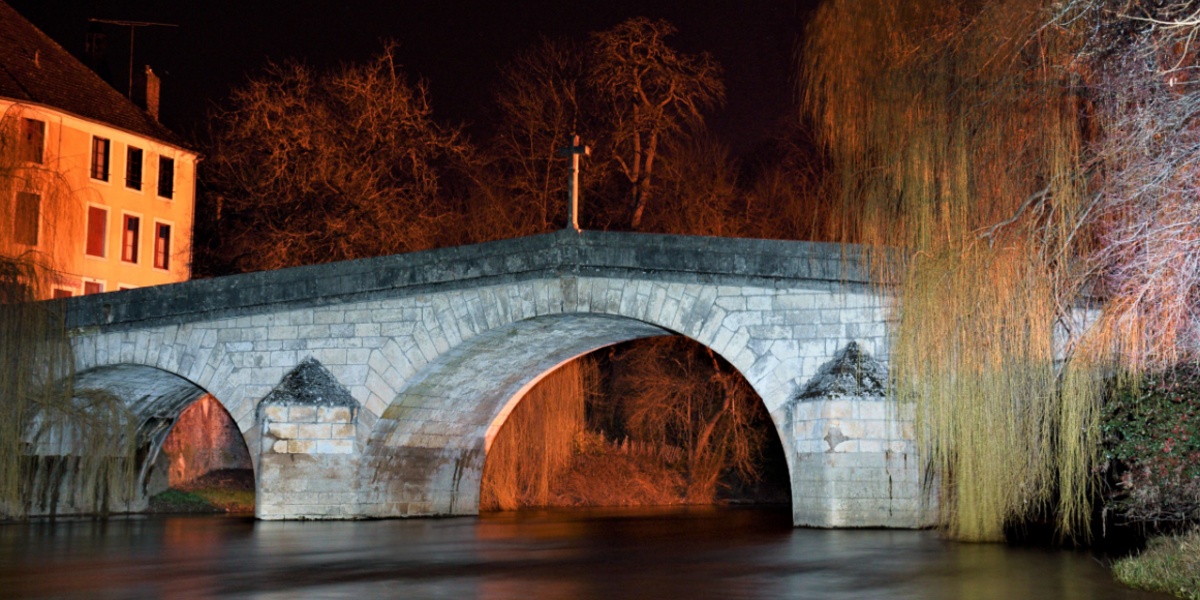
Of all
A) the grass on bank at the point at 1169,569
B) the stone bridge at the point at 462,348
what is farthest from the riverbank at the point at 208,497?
the grass on bank at the point at 1169,569

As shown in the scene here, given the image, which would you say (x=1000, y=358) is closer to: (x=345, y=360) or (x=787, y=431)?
(x=787, y=431)

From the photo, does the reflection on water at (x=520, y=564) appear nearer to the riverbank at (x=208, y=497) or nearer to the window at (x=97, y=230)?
the riverbank at (x=208, y=497)

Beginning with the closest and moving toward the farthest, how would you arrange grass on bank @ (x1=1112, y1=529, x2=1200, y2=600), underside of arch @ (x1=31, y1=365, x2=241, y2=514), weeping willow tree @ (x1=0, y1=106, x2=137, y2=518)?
grass on bank @ (x1=1112, y1=529, x2=1200, y2=600)
weeping willow tree @ (x1=0, y1=106, x2=137, y2=518)
underside of arch @ (x1=31, y1=365, x2=241, y2=514)

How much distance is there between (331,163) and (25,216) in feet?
27.1

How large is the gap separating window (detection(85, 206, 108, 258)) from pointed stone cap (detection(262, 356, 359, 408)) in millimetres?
15814

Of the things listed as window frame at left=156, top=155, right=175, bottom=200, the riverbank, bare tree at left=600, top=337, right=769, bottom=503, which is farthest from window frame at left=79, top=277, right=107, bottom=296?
bare tree at left=600, top=337, right=769, bottom=503

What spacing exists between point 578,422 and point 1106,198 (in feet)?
53.5

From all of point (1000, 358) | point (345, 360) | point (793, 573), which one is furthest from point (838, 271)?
point (345, 360)

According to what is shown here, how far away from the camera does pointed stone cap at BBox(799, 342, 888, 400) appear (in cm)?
1521

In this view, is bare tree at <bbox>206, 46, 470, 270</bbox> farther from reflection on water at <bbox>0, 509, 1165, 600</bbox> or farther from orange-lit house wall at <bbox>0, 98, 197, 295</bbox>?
reflection on water at <bbox>0, 509, 1165, 600</bbox>

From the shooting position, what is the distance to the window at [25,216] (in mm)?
19125

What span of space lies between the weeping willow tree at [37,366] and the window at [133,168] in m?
12.9

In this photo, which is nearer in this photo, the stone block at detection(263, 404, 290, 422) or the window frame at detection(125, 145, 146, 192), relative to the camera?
the stone block at detection(263, 404, 290, 422)

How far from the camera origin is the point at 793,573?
1090cm
